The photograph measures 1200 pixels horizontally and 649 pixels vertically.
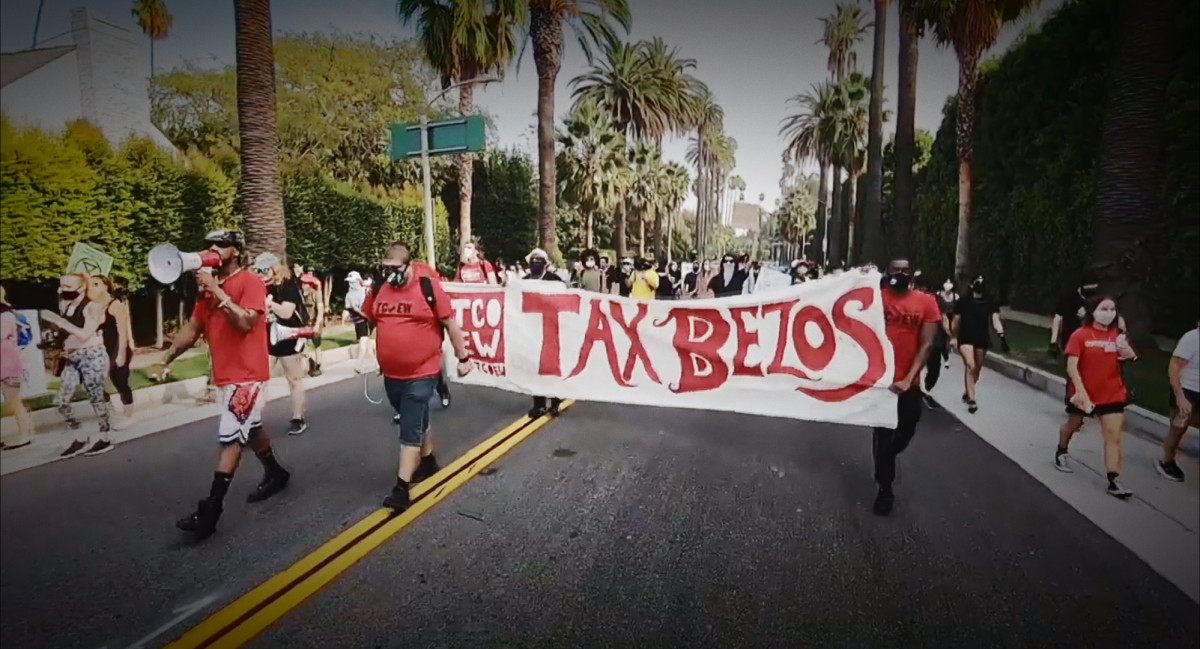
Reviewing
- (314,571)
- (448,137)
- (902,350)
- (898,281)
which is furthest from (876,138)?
(314,571)

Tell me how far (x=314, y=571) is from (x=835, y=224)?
2160mm

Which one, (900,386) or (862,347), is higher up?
(862,347)

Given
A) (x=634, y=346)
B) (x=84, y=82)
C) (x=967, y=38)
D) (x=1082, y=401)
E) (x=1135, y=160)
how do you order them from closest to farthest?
1. (x=1135, y=160)
2. (x=1082, y=401)
3. (x=967, y=38)
4. (x=84, y=82)
5. (x=634, y=346)

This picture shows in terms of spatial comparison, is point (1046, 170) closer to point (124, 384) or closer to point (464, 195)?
point (464, 195)

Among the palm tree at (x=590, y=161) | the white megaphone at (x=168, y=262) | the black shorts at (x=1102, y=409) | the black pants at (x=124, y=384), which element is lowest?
the black pants at (x=124, y=384)

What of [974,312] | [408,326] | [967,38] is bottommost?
[408,326]

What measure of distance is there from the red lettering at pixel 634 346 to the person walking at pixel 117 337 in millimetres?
1783

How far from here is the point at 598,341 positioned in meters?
2.75

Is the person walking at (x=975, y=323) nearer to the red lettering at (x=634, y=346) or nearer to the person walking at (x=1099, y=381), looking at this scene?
the person walking at (x=1099, y=381)

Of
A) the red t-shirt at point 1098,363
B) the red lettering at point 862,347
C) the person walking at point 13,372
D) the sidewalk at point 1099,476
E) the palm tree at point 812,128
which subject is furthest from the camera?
the red lettering at point 862,347

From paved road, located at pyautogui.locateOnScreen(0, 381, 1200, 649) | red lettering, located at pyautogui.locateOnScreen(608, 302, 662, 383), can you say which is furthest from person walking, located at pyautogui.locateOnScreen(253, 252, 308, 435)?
red lettering, located at pyautogui.locateOnScreen(608, 302, 662, 383)

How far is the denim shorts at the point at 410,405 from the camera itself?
253 cm

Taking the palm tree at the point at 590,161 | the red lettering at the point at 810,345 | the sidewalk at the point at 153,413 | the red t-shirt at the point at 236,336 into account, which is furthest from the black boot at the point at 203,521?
the red lettering at the point at 810,345

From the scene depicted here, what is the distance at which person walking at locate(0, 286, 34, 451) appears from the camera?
203 cm
